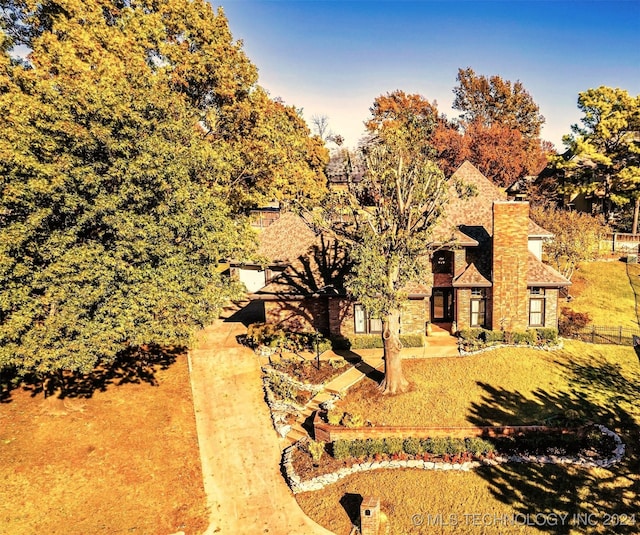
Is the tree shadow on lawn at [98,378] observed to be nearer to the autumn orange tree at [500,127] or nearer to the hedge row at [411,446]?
the hedge row at [411,446]

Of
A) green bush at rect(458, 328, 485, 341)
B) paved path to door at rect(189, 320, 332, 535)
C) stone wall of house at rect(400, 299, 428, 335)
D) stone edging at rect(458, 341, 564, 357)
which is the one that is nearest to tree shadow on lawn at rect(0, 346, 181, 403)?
paved path to door at rect(189, 320, 332, 535)

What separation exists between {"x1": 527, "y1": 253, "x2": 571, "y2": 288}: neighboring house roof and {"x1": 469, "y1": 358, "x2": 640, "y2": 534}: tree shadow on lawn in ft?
18.5

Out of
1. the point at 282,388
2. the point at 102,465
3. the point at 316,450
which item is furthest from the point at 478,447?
the point at 102,465

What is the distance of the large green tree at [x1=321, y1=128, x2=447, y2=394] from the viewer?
17906 millimetres

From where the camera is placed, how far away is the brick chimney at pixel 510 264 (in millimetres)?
23656

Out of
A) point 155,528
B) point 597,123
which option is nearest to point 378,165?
point 155,528

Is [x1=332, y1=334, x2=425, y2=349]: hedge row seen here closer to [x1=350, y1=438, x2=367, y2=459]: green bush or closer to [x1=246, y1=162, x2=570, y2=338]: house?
[x1=246, y1=162, x2=570, y2=338]: house

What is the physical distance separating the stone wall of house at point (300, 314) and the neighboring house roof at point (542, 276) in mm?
12335

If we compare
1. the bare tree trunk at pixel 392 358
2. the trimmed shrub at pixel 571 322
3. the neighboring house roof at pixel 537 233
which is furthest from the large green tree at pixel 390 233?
the trimmed shrub at pixel 571 322

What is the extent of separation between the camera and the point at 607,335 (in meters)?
Answer: 24.7

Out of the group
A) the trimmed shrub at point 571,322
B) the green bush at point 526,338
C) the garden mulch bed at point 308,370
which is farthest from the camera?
the trimmed shrub at point 571,322

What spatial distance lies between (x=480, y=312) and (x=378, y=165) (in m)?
11.5

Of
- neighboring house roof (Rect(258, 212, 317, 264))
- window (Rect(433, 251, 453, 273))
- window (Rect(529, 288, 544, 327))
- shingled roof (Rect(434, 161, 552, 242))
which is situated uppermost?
shingled roof (Rect(434, 161, 552, 242))

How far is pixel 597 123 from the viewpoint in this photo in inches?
1636
